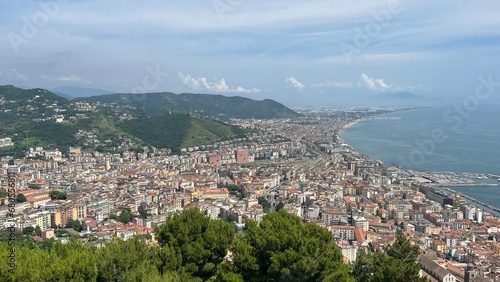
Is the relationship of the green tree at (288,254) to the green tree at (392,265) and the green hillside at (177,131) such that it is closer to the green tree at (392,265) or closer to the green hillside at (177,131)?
the green tree at (392,265)

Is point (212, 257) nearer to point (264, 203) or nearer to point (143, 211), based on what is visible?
point (143, 211)

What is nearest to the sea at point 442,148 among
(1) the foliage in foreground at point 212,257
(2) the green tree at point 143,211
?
(2) the green tree at point 143,211

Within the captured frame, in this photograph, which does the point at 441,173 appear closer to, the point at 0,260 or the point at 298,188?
the point at 298,188

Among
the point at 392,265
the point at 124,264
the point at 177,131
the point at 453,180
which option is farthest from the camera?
the point at 177,131

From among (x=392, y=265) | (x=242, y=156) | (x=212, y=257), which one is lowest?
(x=242, y=156)

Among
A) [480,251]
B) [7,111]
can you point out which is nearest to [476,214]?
[480,251]

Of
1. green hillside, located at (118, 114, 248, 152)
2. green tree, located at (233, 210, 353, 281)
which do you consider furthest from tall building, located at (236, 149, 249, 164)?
green tree, located at (233, 210, 353, 281)

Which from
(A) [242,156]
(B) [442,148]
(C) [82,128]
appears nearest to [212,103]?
(C) [82,128]
